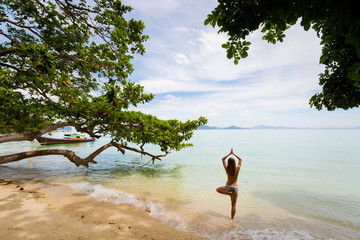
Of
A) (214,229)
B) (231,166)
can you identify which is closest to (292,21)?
(231,166)

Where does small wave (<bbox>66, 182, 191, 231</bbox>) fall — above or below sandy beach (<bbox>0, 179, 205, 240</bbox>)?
below

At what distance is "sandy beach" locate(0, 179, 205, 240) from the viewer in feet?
12.5

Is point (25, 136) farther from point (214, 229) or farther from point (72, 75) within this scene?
point (214, 229)

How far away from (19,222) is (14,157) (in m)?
7.86

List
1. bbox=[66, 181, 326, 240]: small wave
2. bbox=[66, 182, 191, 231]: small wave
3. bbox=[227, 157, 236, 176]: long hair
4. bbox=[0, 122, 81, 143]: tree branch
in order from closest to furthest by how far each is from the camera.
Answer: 1. bbox=[66, 181, 326, 240]: small wave
2. bbox=[227, 157, 236, 176]: long hair
3. bbox=[66, 182, 191, 231]: small wave
4. bbox=[0, 122, 81, 143]: tree branch

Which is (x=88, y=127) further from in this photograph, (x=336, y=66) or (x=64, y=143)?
(x=64, y=143)

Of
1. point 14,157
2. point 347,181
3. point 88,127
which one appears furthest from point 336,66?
point 14,157

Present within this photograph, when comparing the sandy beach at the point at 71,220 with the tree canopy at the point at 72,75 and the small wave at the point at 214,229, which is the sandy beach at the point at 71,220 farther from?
the tree canopy at the point at 72,75

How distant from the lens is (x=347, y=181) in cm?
1284

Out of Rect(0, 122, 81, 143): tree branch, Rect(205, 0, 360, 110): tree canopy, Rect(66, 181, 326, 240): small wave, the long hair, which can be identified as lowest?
Rect(66, 181, 326, 240): small wave

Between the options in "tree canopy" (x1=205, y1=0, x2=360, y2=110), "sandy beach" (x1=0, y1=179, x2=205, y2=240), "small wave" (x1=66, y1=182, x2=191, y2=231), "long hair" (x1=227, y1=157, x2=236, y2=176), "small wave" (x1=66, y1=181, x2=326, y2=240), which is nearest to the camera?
"tree canopy" (x1=205, y1=0, x2=360, y2=110)

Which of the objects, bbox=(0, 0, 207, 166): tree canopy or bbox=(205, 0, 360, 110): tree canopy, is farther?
bbox=(0, 0, 207, 166): tree canopy

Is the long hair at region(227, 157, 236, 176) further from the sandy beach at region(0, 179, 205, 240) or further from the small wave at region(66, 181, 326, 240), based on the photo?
the sandy beach at region(0, 179, 205, 240)

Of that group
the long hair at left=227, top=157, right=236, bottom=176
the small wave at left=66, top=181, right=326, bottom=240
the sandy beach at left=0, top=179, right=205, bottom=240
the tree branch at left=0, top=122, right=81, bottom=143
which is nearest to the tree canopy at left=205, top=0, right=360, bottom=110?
the long hair at left=227, top=157, right=236, bottom=176
